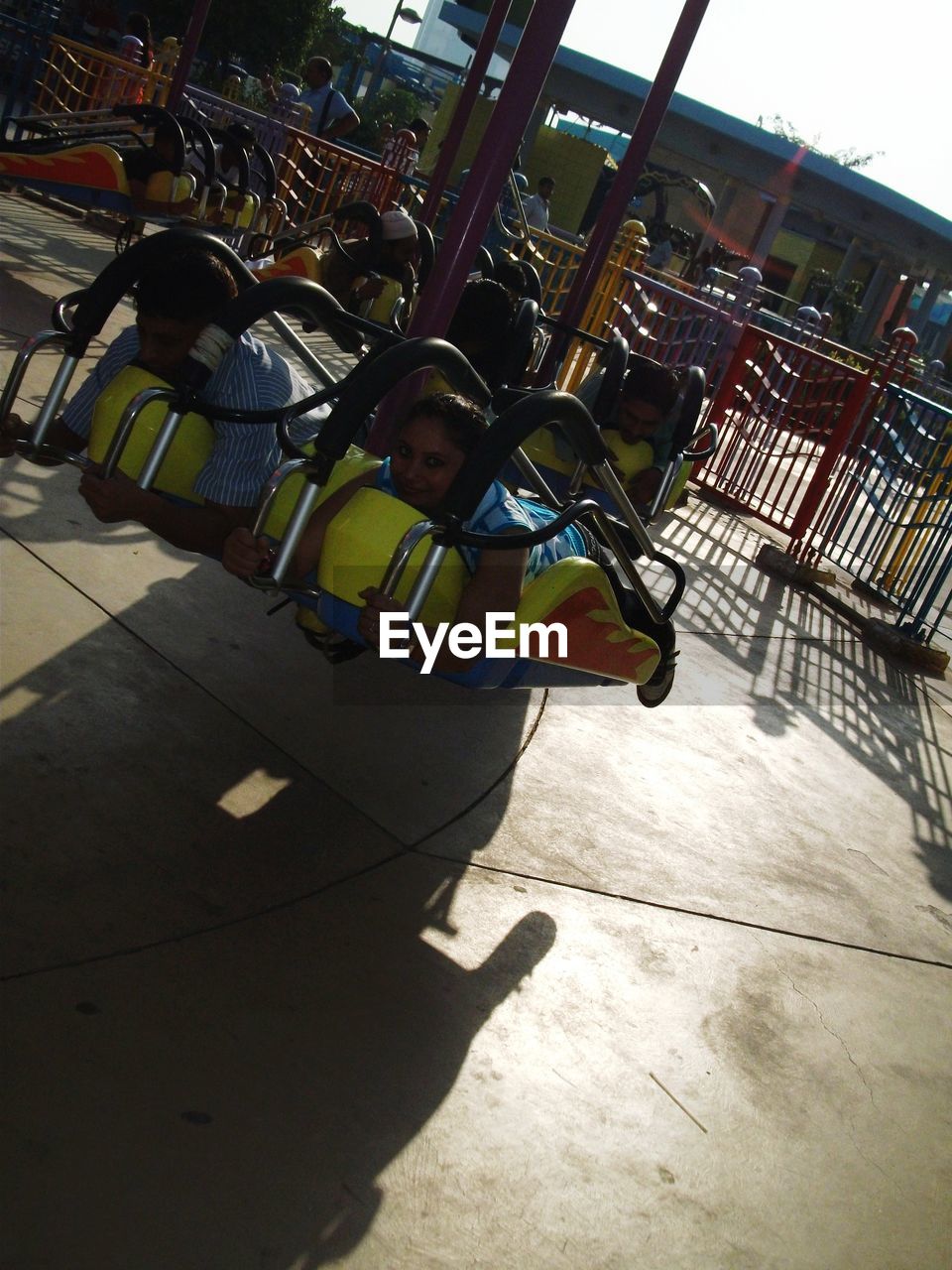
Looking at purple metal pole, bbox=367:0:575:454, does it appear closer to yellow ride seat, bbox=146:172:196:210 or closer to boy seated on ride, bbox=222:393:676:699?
boy seated on ride, bbox=222:393:676:699

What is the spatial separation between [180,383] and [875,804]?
3372mm

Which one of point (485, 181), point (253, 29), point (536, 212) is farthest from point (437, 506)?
point (253, 29)

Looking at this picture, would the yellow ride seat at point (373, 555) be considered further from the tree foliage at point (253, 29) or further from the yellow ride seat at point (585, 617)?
the tree foliage at point (253, 29)

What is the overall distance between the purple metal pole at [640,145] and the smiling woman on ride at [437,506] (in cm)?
341

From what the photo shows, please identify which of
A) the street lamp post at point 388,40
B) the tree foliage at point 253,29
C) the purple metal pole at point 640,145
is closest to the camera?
the purple metal pole at point 640,145

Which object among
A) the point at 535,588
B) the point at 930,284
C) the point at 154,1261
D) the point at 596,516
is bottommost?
the point at 154,1261

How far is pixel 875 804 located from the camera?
16.9ft

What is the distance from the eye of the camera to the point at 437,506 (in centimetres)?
299

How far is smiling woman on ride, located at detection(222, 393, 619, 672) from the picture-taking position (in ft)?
9.92

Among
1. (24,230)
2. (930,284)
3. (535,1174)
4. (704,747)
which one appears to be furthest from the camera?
(930,284)

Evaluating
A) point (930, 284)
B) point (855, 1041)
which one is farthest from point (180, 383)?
point (930, 284)

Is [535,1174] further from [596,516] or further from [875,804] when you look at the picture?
[875,804]

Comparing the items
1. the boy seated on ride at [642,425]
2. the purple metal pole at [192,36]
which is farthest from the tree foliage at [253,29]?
the boy seated on ride at [642,425]

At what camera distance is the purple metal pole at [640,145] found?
6406 mm
